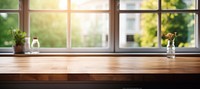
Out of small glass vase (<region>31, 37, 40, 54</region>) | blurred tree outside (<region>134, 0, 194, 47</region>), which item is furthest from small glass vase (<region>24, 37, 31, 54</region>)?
blurred tree outside (<region>134, 0, 194, 47</region>)

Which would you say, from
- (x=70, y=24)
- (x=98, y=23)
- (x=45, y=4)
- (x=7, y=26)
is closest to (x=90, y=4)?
(x=98, y=23)

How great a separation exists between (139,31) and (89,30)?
26.2 inches

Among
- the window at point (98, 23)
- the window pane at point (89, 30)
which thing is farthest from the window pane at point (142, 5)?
the window pane at point (89, 30)

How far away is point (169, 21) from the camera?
3361 mm

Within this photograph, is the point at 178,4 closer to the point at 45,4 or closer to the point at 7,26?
the point at 45,4

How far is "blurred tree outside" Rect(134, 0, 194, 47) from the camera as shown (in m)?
3.35

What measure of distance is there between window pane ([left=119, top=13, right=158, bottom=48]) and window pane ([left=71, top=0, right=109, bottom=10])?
25cm

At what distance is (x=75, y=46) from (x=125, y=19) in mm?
747

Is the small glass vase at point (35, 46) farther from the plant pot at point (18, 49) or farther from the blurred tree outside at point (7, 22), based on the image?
the blurred tree outside at point (7, 22)

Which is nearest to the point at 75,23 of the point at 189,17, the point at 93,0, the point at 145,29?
the point at 93,0

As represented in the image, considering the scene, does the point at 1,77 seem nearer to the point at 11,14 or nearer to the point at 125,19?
the point at 11,14

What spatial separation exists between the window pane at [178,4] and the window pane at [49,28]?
125 cm

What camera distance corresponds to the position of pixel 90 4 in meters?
3.41

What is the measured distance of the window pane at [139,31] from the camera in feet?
11.2
